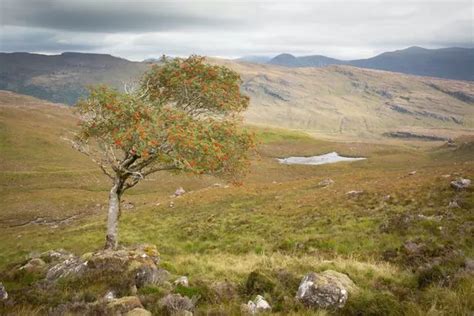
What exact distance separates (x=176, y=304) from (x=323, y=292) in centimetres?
433

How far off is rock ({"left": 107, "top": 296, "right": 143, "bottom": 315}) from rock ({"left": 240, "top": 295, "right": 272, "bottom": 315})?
3.05 metres

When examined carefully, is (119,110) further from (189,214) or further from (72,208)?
(72,208)

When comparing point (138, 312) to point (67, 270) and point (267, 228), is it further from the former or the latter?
point (267, 228)

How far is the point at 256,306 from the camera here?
38.4 feet

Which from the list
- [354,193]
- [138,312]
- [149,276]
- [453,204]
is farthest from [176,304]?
[354,193]

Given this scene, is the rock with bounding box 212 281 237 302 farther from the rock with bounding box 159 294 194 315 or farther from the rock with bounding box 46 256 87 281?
the rock with bounding box 46 256 87 281

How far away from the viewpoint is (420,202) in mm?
30609

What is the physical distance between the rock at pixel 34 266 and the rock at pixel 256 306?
13.5 metres

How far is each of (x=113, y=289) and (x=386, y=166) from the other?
307 ft

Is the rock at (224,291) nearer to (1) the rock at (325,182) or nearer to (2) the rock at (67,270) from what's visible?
(2) the rock at (67,270)

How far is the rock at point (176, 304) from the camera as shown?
37.3ft

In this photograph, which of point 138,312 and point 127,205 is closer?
point 138,312

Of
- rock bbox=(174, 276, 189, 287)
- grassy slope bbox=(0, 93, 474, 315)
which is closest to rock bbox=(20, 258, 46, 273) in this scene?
grassy slope bbox=(0, 93, 474, 315)

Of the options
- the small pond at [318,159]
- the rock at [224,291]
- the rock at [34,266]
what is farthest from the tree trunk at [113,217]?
the small pond at [318,159]
